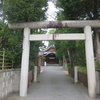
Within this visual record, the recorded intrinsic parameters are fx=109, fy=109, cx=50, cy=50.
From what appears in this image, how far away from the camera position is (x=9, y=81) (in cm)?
600

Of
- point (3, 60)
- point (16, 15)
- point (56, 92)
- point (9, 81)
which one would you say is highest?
point (16, 15)

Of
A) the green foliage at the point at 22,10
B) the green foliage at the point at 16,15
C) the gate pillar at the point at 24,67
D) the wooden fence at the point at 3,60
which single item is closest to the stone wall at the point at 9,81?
the wooden fence at the point at 3,60

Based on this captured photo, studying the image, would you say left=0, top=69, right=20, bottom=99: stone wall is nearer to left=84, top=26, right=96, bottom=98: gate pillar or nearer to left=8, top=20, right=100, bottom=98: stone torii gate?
left=8, top=20, right=100, bottom=98: stone torii gate

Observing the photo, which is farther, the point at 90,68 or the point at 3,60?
the point at 90,68

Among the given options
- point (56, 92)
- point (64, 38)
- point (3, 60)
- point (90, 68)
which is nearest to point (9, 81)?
point (3, 60)

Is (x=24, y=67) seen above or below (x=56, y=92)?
above

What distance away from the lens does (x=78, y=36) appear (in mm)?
6145

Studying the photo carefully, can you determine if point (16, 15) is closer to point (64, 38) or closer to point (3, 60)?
point (3, 60)

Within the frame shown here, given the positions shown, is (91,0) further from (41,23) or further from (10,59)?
(10,59)

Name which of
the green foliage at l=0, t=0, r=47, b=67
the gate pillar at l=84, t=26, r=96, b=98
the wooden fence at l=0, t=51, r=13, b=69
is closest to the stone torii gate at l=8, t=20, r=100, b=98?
the gate pillar at l=84, t=26, r=96, b=98

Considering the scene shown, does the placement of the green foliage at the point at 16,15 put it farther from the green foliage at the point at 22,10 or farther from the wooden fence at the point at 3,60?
the wooden fence at the point at 3,60

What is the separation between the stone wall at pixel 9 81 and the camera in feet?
16.7

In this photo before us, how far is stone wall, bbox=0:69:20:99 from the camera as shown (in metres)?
5.08

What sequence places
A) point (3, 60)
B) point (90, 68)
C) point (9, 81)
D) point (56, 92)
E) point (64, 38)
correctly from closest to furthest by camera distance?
point (3, 60), point (90, 68), point (9, 81), point (64, 38), point (56, 92)
